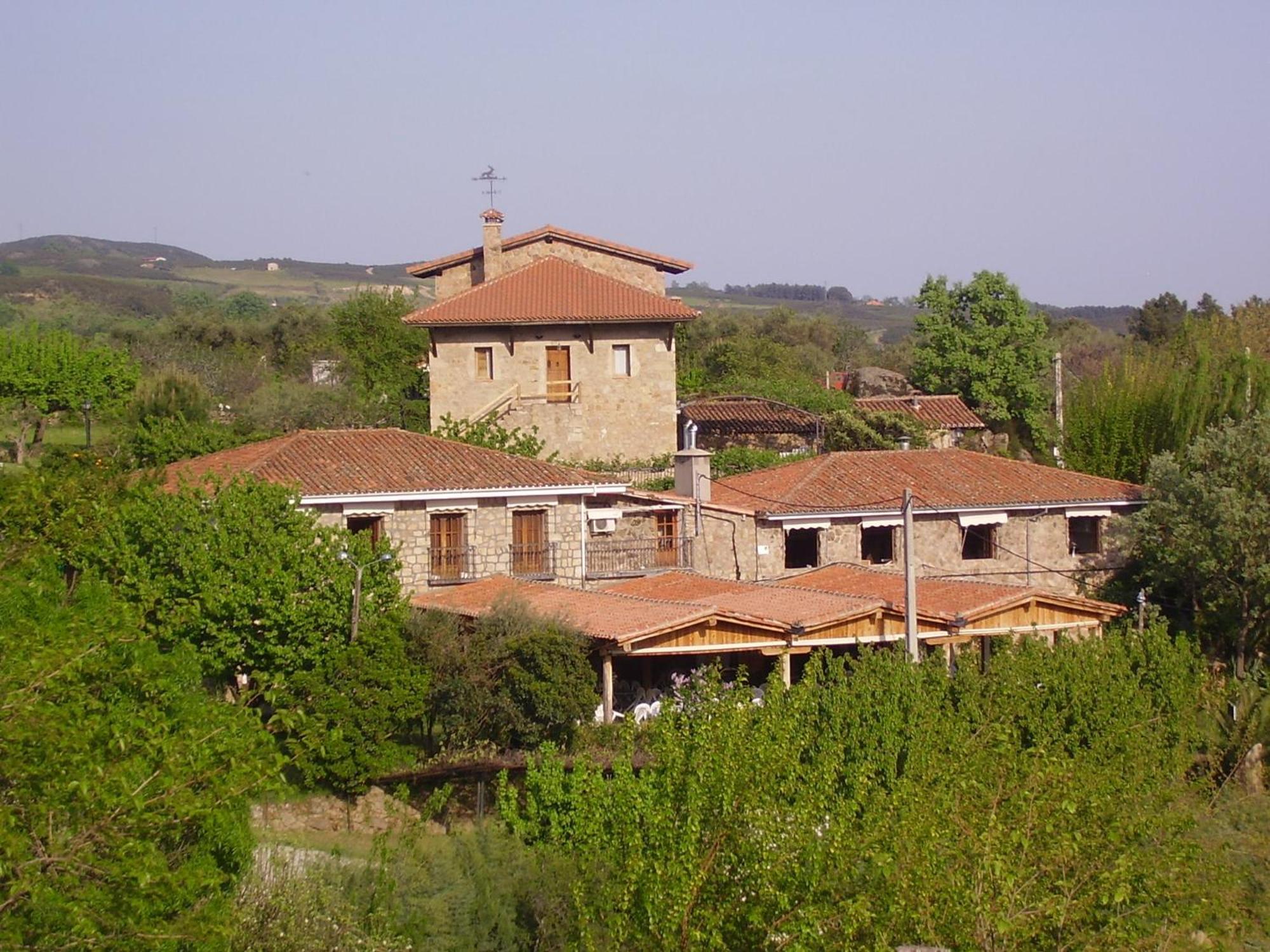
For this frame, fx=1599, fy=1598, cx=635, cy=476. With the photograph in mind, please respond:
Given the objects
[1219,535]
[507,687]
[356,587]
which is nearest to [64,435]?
[356,587]

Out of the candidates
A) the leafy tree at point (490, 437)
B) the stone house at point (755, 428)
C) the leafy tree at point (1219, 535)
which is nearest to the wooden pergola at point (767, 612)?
the leafy tree at point (1219, 535)

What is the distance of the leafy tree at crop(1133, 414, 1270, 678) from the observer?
27078mm

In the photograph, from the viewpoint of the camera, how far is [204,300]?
110812mm

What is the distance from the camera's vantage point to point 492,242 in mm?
38625

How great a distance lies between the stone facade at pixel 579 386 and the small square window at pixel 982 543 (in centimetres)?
895

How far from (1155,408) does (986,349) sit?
8.68 meters

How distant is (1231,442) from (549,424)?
47.2 feet

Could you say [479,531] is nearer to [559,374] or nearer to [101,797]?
[559,374]

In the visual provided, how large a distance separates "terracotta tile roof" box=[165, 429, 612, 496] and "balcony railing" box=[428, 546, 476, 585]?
43.4 inches

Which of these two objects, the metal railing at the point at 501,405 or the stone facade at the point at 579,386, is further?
the stone facade at the point at 579,386

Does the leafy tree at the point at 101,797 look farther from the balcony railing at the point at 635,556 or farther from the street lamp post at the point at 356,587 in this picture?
the balcony railing at the point at 635,556

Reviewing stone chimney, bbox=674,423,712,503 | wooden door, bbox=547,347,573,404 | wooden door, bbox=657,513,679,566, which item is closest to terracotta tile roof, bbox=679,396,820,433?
wooden door, bbox=547,347,573,404

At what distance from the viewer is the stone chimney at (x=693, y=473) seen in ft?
95.5

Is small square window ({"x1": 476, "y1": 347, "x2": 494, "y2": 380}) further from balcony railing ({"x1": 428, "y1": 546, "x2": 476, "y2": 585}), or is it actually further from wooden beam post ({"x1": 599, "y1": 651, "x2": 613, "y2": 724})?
wooden beam post ({"x1": 599, "y1": 651, "x2": 613, "y2": 724})
